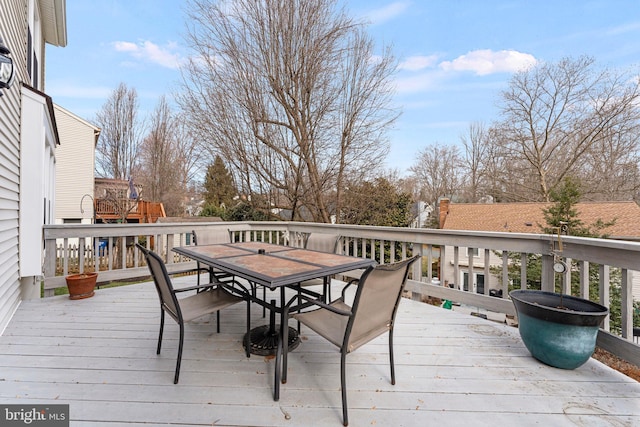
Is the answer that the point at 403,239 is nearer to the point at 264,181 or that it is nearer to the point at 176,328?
the point at 176,328

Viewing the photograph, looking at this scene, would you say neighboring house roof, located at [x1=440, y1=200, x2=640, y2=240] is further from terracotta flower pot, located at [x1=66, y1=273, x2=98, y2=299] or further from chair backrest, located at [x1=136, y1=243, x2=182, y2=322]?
terracotta flower pot, located at [x1=66, y1=273, x2=98, y2=299]

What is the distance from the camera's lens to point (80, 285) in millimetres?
3535

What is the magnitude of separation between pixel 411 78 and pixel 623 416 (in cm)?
701

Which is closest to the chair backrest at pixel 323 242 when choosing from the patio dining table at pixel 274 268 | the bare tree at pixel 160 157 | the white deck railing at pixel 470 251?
the patio dining table at pixel 274 268

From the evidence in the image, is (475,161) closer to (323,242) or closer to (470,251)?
(470,251)

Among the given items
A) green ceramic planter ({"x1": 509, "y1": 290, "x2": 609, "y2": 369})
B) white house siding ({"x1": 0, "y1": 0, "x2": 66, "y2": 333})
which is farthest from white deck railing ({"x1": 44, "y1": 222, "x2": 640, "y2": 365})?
white house siding ({"x1": 0, "y1": 0, "x2": 66, "y2": 333})

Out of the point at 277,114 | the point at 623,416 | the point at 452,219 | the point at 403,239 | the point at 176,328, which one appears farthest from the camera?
the point at 452,219

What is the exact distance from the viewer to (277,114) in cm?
672

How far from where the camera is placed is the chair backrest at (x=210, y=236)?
12.8 feet

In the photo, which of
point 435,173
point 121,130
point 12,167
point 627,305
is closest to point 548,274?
point 627,305

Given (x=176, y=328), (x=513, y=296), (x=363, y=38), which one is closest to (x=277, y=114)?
(x=363, y=38)

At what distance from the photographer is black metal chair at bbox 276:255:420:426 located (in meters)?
1.58

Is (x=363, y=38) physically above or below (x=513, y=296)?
above

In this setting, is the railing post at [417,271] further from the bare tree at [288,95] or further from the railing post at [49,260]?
the railing post at [49,260]
